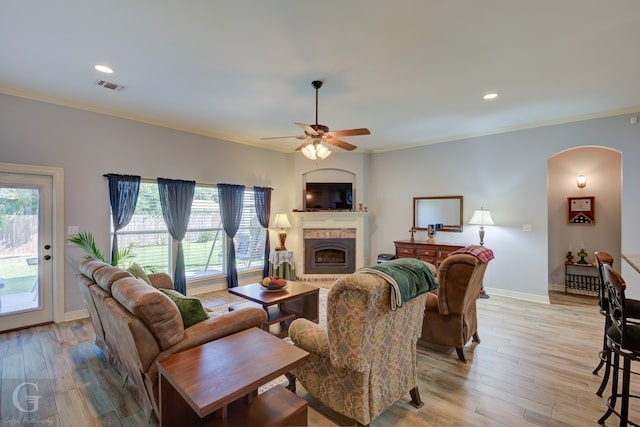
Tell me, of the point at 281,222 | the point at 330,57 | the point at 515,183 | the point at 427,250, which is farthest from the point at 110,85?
the point at 515,183

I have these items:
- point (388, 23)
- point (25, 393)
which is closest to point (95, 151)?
point (25, 393)

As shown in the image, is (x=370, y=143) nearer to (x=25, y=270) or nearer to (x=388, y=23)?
(x=388, y=23)

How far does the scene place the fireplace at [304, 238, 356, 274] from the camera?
641 centimetres

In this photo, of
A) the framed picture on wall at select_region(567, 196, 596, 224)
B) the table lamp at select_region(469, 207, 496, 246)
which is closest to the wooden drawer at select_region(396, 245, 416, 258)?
the table lamp at select_region(469, 207, 496, 246)

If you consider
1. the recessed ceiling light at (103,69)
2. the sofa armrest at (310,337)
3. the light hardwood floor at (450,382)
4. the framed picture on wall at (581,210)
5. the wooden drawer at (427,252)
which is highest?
the recessed ceiling light at (103,69)

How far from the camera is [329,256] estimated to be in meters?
6.54

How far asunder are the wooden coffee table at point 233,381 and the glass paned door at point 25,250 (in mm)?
3417

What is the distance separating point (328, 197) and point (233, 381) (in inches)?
206

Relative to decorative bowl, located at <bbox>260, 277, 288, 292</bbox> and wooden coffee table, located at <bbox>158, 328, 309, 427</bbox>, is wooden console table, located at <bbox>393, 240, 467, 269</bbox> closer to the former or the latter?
decorative bowl, located at <bbox>260, 277, 288, 292</bbox>

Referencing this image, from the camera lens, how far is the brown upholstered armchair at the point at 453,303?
107 inches

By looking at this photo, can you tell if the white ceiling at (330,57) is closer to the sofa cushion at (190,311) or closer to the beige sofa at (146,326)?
the beige sofa at (146,326)

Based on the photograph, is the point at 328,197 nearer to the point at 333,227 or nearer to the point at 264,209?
the point at 333,227

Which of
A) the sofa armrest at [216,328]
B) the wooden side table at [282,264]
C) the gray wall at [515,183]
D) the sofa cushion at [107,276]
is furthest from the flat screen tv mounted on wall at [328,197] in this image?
the sofa cushion at [107,276]

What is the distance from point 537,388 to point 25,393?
4257 millimetres
